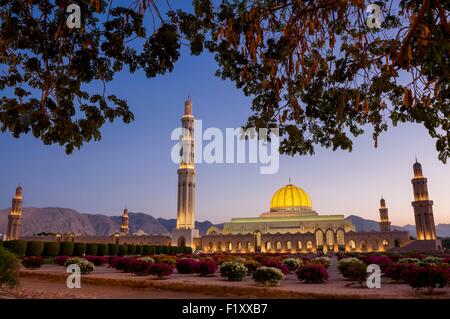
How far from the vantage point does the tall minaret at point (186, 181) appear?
70.1 m

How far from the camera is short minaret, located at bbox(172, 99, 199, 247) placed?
6762 centimetres

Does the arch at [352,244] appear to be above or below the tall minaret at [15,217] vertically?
below

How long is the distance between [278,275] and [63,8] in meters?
10.0

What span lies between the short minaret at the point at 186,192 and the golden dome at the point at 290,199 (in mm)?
17910

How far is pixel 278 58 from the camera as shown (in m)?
7.48

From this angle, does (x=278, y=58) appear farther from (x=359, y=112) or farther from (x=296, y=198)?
(x=296, y=198)

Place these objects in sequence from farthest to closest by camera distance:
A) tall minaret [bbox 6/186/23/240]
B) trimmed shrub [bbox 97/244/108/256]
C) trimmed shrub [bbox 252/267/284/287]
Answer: tall minaret [bbox 6/186/23/240]
trimmed shrub [bbox 97/244/108/256]
trimmed shrub [bbox 252/267/284/287]

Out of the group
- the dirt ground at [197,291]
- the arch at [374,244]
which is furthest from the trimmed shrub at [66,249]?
the arch at [374,244]

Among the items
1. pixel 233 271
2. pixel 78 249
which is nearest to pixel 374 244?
pixel 78 249

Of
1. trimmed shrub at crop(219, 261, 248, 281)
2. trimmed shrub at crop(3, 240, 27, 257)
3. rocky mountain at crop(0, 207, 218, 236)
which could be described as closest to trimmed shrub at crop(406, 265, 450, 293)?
trimmed shrub at crop(219, 261, 248, 281)

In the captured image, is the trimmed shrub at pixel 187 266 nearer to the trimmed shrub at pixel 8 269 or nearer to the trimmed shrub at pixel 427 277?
the trimmed shrub at pixel 8 269

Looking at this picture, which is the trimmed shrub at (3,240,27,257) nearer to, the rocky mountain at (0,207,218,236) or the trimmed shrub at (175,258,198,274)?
the trimmed shrub at (175,258,198,274)

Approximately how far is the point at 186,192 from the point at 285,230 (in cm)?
1954

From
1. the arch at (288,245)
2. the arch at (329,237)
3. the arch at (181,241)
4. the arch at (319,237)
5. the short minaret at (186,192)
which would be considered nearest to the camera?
the arch at (288,245)
